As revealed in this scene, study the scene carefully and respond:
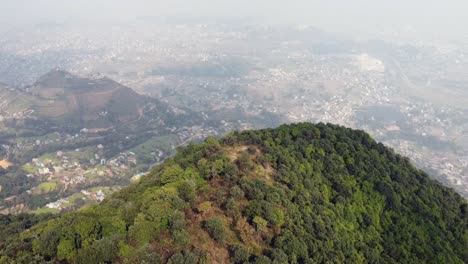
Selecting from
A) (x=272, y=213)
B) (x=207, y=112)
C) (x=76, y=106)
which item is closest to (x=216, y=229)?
(x=272, y=213)

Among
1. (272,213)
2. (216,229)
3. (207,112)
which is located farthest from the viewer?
(207,112)

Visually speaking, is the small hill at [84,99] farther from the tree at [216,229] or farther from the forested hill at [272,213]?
the tree at [216,229]

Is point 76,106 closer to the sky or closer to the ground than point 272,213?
closer to the ground

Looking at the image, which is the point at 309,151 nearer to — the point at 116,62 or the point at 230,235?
the point at 230,235

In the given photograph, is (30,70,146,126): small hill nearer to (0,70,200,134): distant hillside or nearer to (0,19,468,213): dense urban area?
(0,70,200,134): distant hillside

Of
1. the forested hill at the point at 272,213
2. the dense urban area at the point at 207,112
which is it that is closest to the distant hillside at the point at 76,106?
the dense urban area at the point at 207,112

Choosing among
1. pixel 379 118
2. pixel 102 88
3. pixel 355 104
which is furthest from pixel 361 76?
pixel 102 88

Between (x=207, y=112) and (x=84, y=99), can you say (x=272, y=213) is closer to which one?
(x=207, y=112)

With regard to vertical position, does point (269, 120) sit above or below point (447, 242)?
below

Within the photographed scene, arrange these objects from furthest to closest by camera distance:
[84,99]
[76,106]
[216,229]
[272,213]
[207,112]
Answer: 1. [207,112]
2. [84,99]
3. [76,106]
4. [272,213]
5. [216,229]
